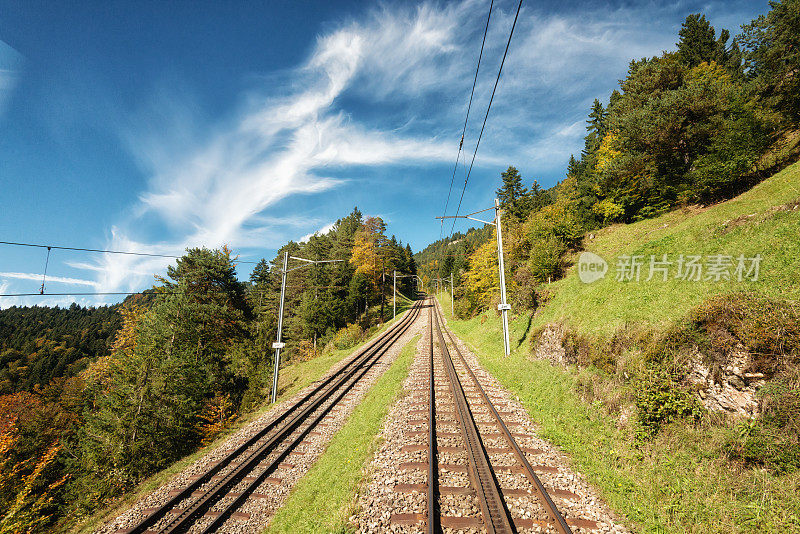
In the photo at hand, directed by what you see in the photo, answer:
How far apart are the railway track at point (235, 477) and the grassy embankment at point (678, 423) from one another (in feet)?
27.4

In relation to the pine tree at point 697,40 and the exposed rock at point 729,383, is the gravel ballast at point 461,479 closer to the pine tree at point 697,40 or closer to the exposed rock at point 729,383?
the exposed rock at point 729,383

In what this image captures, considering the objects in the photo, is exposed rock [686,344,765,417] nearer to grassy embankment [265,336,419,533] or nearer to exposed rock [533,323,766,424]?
exposed rock [533,323,766,424]

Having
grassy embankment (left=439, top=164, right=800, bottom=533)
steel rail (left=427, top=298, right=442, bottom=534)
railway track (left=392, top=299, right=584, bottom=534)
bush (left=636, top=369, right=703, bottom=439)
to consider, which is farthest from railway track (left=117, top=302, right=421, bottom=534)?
bush (left=636, top=369, right=703, bottom=439)

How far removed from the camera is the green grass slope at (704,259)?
754cm

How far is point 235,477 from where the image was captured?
25.0ft

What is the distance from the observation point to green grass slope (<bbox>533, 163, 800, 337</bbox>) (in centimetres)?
754

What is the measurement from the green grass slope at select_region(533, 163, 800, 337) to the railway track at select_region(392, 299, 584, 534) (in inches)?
224

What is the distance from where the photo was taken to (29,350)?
72875 mm

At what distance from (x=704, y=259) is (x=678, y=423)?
6.89 m

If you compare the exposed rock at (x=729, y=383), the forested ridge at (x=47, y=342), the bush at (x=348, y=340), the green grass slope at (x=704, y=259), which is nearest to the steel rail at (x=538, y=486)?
the exposed rock at (x=729, y=383)

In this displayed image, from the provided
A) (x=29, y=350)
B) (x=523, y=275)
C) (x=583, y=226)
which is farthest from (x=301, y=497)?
(x=29, y=350)

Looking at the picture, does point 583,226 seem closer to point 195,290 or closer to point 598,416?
point 598,416

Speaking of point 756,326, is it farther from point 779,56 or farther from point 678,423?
point 779,56

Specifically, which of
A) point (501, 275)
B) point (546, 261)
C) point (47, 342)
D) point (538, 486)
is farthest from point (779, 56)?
point (47, 342)
